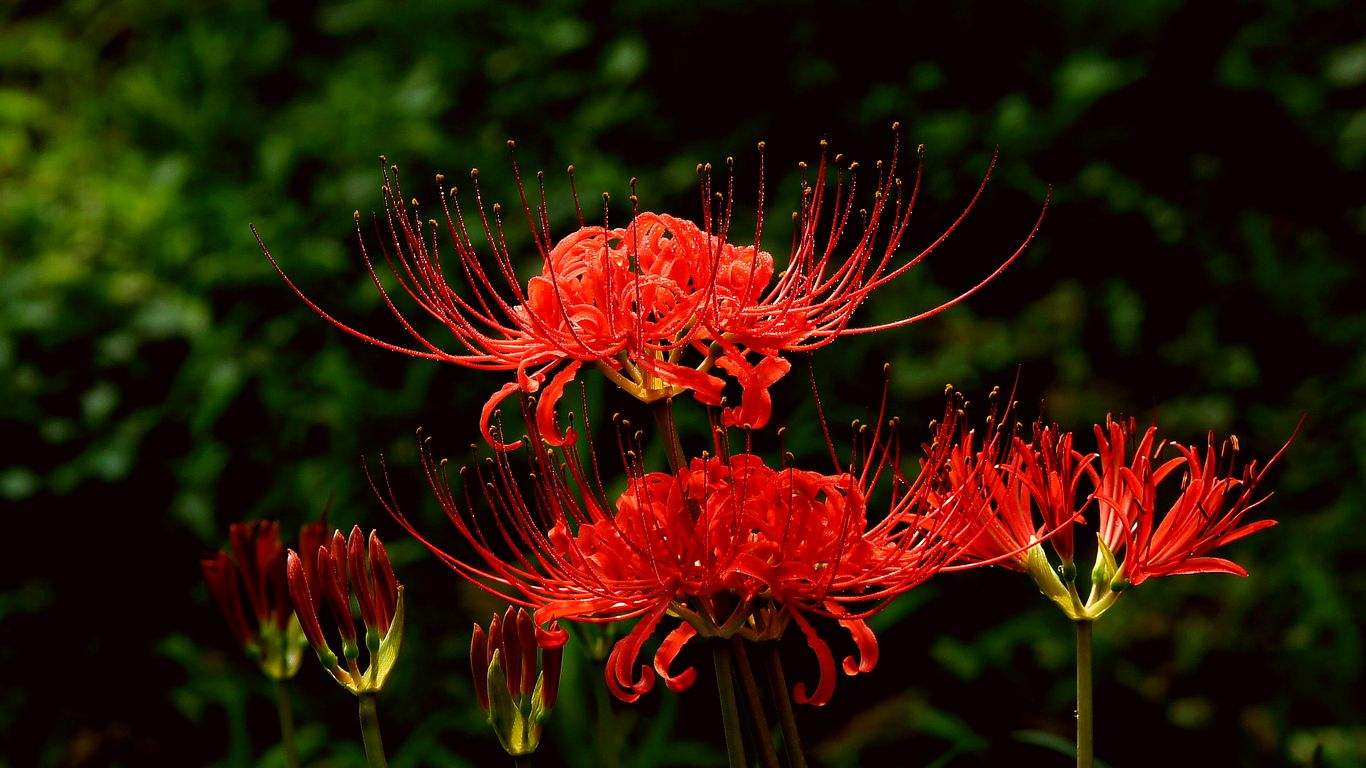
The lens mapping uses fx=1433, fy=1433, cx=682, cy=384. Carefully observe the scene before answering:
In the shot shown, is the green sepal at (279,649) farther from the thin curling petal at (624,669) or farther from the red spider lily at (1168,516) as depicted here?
the red spider lily at (1168,516)

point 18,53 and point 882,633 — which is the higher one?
point 18,53

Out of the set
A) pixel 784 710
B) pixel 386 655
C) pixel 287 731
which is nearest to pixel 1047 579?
pixel 784 710

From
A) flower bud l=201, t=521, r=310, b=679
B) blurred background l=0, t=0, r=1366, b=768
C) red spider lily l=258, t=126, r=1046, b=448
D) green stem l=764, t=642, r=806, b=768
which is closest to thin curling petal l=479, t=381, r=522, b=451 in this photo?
red spider lily l=258, t=126, r=1046, b=448

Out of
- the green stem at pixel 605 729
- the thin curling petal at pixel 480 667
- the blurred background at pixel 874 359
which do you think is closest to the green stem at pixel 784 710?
the thin curling petal at pixel 480 667

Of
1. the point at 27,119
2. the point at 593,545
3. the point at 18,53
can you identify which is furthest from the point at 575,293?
the point at 18,53

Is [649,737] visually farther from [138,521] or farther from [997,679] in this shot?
[138,521]
